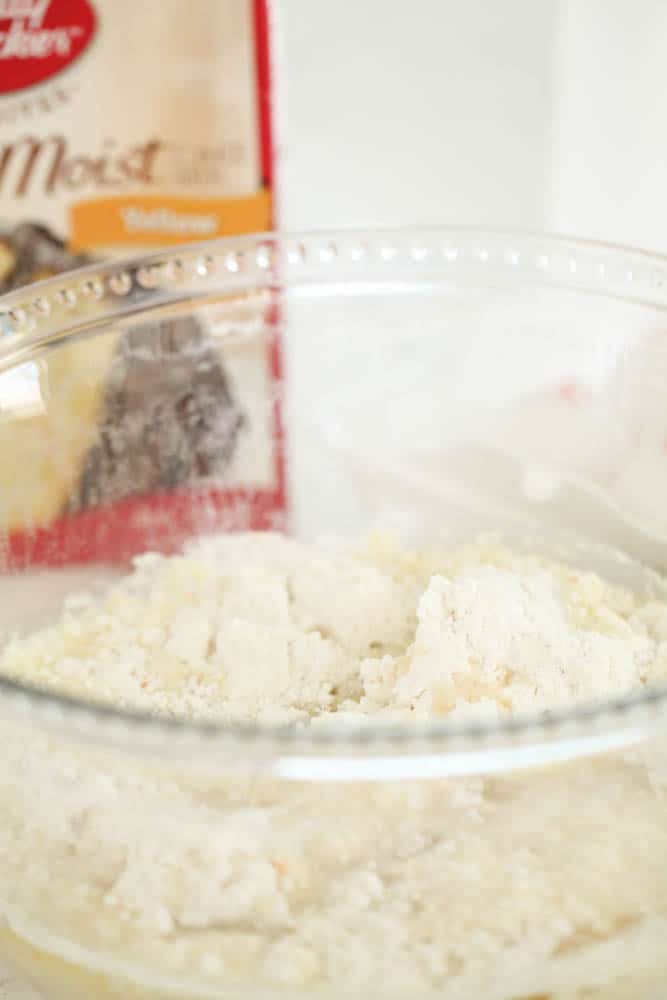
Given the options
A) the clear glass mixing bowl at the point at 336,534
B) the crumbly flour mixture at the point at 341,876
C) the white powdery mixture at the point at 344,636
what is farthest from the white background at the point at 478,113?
the crumbly flour mixture at the point at 341,876

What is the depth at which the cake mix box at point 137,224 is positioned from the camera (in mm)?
735

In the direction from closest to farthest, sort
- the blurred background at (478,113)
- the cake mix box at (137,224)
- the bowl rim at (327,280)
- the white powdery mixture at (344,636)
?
the bowl rim at (327,280) → the white powdery mixture at (344,636) → the cake mix box at (137,224) → the blurred background at (478,113)

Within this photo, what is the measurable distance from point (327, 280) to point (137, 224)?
261mm

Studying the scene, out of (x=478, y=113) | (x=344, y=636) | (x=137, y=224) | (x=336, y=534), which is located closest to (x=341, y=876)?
(x=344, y=636)

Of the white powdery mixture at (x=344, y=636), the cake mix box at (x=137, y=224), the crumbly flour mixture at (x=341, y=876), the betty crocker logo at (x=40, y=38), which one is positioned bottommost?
the crumbly flour mixture at (x=341, y=876)

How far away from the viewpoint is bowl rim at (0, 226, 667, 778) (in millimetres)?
374

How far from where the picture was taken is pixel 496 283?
79 cm

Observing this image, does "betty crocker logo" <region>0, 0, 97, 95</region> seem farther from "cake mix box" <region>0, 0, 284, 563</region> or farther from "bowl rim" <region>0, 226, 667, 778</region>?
"bowl rim" <region>0, 226, 667, 778</region>

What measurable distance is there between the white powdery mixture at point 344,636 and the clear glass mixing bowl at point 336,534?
0.04 metres

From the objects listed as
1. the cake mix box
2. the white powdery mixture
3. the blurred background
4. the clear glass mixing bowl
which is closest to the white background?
the blurred background

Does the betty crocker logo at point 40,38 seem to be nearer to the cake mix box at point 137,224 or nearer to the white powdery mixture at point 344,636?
the cake mix box at point 137,224

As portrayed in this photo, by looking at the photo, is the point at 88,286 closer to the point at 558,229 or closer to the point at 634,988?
the point at 634,988

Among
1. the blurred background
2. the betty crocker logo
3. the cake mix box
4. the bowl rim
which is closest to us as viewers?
the bowl rim

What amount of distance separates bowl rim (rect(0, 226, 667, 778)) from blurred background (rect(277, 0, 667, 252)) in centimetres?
34
